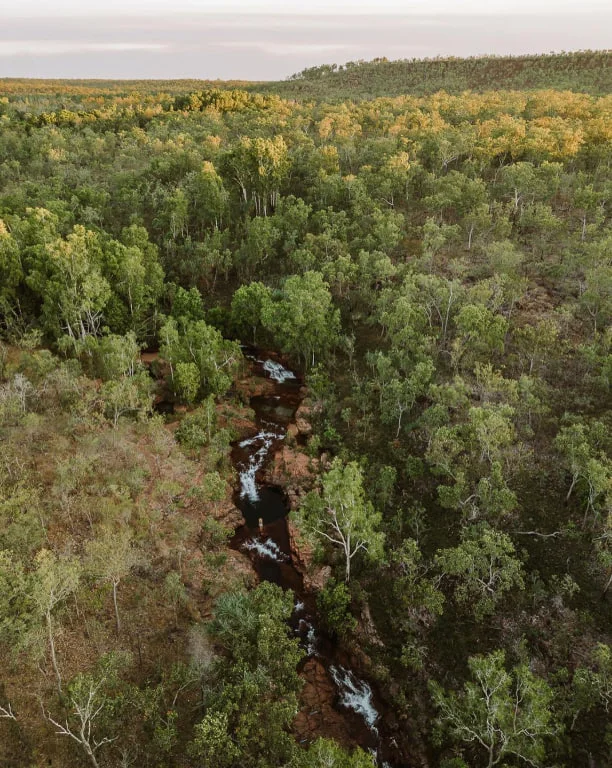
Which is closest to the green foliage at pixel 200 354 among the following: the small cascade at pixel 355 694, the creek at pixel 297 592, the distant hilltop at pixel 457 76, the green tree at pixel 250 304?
the creek at pixel 297 592

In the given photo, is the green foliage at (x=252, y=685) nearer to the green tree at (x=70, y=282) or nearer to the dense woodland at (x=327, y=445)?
the dense woodland at (x=327, y=445)

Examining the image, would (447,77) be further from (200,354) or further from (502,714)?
(502,714)

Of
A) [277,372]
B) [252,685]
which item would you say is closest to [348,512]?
[252,685]

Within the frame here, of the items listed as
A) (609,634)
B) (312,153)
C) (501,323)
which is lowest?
(609,634)

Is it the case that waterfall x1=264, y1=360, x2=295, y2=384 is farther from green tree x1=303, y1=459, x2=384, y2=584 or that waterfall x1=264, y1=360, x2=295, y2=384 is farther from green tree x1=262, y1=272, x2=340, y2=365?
green tree x1=303, y1=459, x2=384, y2=584

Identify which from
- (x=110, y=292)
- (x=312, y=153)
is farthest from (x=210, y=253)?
(x=312, y=153)

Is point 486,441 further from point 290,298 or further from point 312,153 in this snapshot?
point 312,153

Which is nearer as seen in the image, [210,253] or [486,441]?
[486,441]
